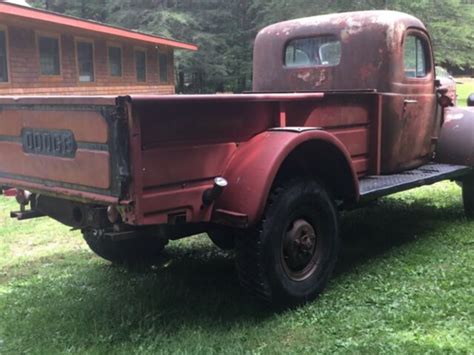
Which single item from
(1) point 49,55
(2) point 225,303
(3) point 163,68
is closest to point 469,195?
(2) point 225,303

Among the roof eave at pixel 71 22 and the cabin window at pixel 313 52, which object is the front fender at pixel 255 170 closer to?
the cabin window at pixel 313 52

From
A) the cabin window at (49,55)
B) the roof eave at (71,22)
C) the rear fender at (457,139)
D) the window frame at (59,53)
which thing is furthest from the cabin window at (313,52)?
the cabin window at (49,55)

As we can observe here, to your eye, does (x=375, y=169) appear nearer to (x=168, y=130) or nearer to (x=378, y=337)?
(x=378, y=337)

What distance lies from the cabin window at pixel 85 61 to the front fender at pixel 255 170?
38.7ft

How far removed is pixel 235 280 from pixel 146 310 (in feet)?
2.90

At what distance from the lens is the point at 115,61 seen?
16.2 meters

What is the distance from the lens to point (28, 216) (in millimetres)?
4152

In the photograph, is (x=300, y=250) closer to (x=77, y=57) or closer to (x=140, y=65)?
(x=77, y=57)

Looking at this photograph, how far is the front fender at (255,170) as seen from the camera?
11.5 feet

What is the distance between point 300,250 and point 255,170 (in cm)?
77

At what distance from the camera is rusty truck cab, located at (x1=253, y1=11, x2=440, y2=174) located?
17.2 feet

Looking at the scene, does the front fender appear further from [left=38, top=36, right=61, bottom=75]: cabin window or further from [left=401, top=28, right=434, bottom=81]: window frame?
[left=38, top=36, right=61, bottom=75]: cabin window

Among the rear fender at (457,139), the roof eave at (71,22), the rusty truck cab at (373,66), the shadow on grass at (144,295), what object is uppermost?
the roof eave at (71,22)

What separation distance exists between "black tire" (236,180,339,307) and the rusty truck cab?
1432mm
